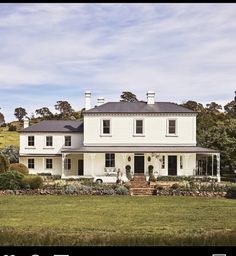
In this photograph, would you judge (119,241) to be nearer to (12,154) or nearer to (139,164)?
(139,164)

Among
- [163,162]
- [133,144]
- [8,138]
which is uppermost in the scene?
[8,138]

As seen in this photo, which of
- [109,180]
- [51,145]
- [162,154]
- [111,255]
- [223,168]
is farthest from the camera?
[223,168]

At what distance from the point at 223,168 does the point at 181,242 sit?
45.9 metres

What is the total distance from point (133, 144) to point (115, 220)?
2808cm

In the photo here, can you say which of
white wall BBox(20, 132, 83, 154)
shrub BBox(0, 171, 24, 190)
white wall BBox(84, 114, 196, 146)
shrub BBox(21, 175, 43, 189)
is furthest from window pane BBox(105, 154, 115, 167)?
shrub BBox(0, 171, 24, 190)

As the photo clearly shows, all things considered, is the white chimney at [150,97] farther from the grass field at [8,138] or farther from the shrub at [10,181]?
the grass field at [8,138]

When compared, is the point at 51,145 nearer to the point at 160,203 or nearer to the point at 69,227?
the point at 160,203

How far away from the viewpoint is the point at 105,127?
46969mm

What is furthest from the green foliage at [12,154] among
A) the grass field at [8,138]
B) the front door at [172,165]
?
the grass field at [8,138]

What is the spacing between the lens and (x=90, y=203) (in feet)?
81.2

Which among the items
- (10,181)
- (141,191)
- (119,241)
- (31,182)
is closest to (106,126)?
(141,191)

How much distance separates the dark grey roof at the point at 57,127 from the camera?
49875 millimetres

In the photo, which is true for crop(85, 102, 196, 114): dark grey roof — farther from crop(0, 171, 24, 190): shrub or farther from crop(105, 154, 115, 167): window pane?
crop(0, 171, 24, 190): shrub

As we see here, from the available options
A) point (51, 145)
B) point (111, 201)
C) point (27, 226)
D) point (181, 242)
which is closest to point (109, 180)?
point (51, 145)
